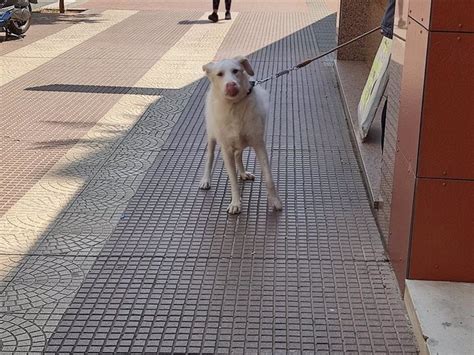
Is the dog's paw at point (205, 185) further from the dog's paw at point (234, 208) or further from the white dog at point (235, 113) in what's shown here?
the dog's paw at point (234, 208)

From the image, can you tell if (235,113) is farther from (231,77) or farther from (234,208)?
(234,208)

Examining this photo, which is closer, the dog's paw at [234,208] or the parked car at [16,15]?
the dog's paw at [234,208]

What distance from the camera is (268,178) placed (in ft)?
18.3

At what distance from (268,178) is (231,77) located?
814mm

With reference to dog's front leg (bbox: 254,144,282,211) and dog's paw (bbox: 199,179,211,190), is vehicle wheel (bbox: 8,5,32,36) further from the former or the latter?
dog's front leg (bbox: 254,144,282,211)

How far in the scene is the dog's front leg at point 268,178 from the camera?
5.59 metres

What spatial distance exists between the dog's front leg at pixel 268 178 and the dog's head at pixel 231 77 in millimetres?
462

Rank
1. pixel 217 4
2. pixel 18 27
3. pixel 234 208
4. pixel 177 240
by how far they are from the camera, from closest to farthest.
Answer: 1. pixel 177 240
2. pixel 234 208
3. pixel 18 27
4. pixel 217 4

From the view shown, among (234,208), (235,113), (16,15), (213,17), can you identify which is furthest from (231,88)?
(213,17)

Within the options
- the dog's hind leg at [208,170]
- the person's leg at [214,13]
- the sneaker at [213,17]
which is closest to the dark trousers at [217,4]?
the person's leg at [214,13]

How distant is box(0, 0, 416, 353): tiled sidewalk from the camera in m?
3.96

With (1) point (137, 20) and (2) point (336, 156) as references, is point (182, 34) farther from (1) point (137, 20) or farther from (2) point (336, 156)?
(2) point (336, 156)

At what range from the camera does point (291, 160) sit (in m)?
6.83

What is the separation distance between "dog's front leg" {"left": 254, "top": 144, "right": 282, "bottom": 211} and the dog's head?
0.46 metres
